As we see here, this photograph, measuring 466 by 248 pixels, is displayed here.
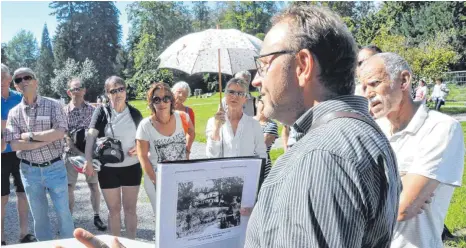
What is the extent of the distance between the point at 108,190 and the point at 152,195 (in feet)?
1.67

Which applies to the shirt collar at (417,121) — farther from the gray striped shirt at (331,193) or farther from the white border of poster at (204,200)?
the gray striped shirt at (331,193)

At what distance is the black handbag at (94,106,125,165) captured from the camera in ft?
15.3

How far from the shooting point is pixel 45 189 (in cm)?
475

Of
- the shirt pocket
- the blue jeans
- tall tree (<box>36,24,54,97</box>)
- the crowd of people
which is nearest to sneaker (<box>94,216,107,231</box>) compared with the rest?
the crowd of people

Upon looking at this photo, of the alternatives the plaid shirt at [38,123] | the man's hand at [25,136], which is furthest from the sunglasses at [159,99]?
the man's hand at [25,136]

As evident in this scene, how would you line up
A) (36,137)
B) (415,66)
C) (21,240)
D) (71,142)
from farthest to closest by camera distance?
(415,66) < (71,142) < (21,240) < (36,137)

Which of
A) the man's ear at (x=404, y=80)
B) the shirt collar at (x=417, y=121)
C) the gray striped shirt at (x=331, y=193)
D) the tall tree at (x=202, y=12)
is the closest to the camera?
the gray striped shirt at (x=331, y=193)

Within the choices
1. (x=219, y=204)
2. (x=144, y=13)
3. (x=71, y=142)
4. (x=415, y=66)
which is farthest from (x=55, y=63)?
(x=219, y=204)

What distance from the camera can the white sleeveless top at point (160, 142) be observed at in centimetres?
454

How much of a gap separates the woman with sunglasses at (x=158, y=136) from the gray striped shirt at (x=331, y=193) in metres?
3.50

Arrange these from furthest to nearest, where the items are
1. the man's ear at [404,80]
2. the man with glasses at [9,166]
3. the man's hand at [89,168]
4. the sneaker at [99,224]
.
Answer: the sneaker at [99,224], the man with glasses at [9,166], the man's hand at [89,168], the man's ear at [404,80]

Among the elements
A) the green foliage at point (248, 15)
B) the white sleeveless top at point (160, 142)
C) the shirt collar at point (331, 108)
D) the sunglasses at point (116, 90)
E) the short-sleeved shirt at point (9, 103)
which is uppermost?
the green foliage at point (248, 15)

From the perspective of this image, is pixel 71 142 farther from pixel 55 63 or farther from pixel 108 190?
pixel 55 63

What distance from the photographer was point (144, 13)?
7188cm
